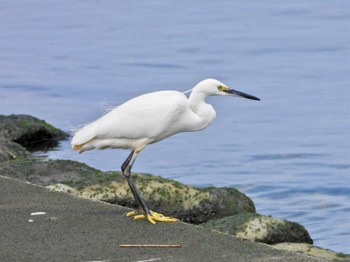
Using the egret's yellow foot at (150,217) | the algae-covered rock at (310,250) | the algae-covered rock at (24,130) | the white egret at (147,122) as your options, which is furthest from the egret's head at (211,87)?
the algae-covered rock at (24,130)

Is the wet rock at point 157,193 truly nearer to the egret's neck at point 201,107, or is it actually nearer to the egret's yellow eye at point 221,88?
the egret's neck at point 201,107

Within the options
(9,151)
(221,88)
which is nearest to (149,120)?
(221,88)

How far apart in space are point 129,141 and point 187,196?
1950mm

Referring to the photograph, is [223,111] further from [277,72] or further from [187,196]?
[187,196]

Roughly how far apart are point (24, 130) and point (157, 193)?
470 centimetres

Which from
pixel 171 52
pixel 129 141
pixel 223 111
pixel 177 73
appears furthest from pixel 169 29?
pixel 129 141

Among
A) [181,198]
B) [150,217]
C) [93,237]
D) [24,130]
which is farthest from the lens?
[24,130]

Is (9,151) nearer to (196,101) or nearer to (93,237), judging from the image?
(196,101)

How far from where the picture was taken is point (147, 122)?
8914mm

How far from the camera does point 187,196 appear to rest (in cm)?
1091

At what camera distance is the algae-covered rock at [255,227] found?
1007 cm

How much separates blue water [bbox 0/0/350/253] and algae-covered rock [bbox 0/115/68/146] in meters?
0.29

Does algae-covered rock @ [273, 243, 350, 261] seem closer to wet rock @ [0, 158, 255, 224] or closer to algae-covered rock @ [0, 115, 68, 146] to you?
wet rock @ [0, 158, 255, 224]

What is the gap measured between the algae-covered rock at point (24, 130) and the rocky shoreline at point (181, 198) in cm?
297
